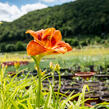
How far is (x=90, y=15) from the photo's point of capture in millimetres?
36469

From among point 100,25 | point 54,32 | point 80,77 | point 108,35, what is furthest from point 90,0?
point 54,32

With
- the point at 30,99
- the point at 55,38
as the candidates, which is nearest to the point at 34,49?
the point at 55,38

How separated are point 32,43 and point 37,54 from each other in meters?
0.04

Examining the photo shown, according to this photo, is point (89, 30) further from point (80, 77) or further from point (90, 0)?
point (80, 77)

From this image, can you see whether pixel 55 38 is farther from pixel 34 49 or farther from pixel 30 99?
pixel 30 99

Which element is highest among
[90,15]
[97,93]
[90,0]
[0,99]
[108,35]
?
[90,0]

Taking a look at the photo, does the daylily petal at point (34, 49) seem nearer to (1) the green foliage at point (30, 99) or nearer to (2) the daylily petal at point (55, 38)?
(2) the daylily petal at point (55, 38)

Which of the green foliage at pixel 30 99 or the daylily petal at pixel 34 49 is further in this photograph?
the green foliage at pixel 30 99

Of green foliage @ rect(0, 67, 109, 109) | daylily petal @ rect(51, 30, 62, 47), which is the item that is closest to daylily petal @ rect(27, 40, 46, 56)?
daylily petal @ rect(51, 30, 62, 47)

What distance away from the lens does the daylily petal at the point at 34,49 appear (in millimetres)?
558

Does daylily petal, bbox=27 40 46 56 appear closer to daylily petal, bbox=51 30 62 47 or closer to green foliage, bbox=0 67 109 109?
daylily petal, bbox=51 30 62 47

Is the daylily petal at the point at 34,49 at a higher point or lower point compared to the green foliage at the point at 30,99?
higher

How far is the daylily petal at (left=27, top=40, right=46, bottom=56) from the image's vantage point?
0.56 meters

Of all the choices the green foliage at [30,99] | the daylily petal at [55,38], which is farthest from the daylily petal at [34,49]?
the green foliage at [30,99]
